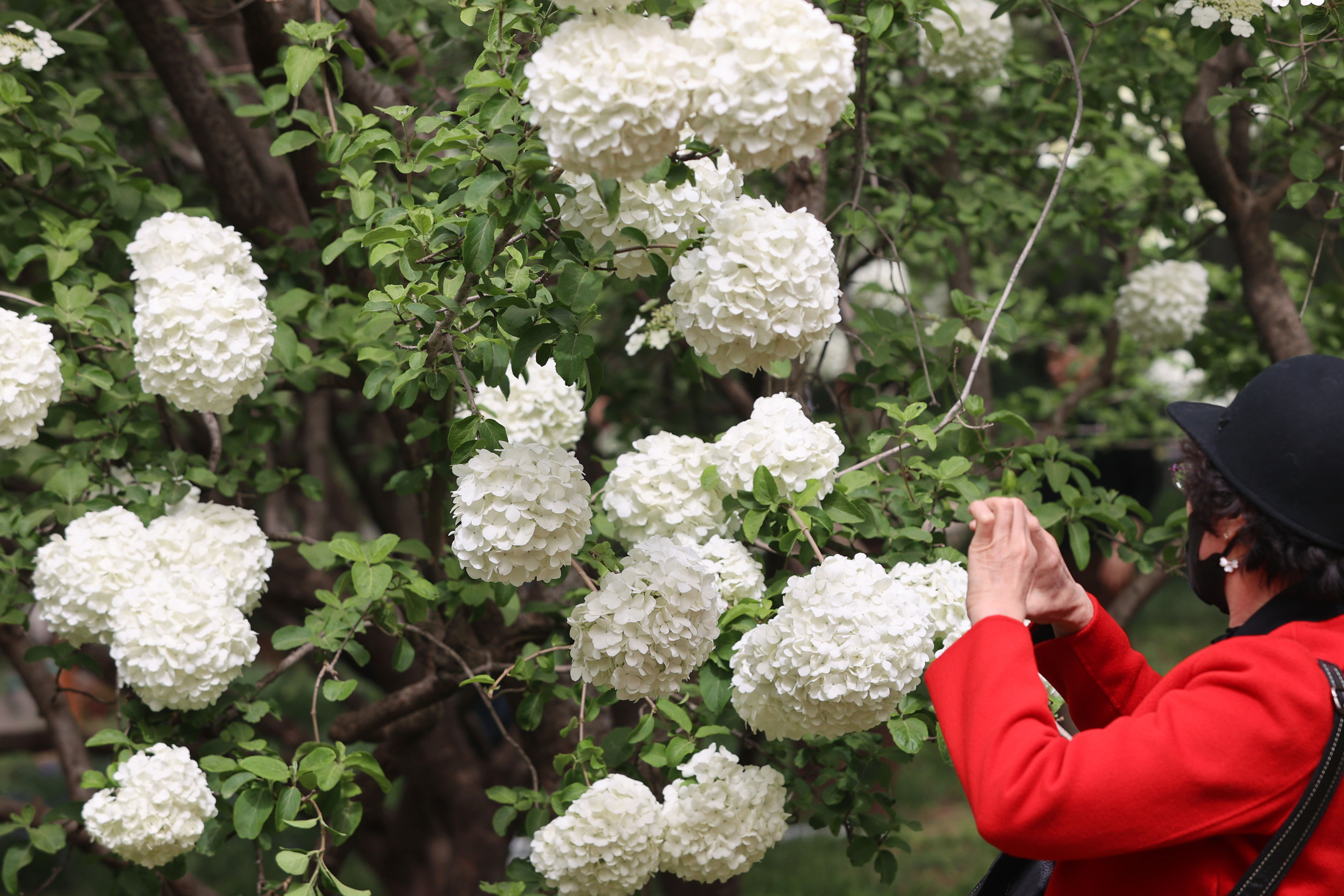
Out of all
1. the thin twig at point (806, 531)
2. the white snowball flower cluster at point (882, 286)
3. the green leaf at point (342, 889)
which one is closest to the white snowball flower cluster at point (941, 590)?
the thin twig at point (806, 531)

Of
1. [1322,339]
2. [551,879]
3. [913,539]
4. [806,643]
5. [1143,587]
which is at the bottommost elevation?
[1143,587]

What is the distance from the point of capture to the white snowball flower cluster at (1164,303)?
3.38 metres

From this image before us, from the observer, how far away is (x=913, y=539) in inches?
85.4

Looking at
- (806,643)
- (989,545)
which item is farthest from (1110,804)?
(806,643)

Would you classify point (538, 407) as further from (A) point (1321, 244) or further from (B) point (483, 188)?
Result: (A) point (1321, 244)

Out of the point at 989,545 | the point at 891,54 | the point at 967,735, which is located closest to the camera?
the point at 967,735

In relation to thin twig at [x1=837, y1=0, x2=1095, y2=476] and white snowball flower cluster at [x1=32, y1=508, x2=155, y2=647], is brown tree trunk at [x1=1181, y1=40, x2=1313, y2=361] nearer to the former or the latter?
thin twig at [x1=837, y1=0, x2=1095, y2=476]

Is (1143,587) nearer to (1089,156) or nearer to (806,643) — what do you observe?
(1089,156)

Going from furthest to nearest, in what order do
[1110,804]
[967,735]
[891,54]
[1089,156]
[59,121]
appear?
[1089,156], [891,54], [59,121], [967,735], [1110,804]

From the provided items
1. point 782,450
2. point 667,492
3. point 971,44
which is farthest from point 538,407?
point 971,44

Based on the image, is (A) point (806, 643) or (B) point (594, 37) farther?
(A) point (806, 643)

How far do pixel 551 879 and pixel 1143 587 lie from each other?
2.32m

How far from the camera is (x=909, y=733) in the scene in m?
1.82

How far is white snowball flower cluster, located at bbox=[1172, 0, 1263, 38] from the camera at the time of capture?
2125 mm
